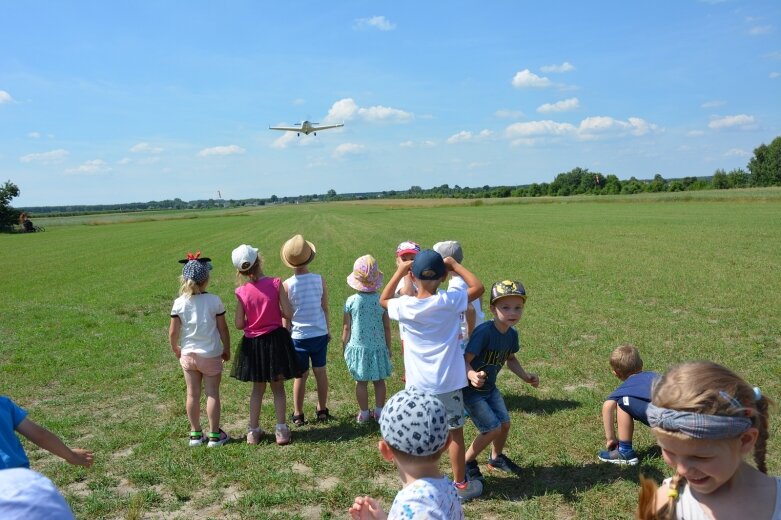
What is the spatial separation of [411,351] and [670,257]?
53.1ft

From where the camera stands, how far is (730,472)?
6.09ft

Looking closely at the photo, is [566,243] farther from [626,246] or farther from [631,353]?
[631,353]

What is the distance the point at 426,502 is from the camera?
225cm

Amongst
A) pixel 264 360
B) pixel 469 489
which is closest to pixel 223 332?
pixel 264 360

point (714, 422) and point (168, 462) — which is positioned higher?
point (714, 422)

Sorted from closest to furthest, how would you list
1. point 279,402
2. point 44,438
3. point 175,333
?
point 44,438
point 175,333
point 279,402

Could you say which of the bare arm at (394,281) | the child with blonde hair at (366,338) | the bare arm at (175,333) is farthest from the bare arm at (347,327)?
the bare arm at (175,333)

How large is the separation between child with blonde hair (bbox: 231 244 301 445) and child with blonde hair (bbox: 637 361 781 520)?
4010 mm

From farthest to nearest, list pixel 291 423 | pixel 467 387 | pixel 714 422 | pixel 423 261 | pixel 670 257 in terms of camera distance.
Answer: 1. pixel 670 257
2. pixel 291 423
3. pixel 467 387
4. pixel 423 261
5. pixel 714 422

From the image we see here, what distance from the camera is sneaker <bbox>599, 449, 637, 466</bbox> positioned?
15.3ft

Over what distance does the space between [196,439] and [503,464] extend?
120 inches

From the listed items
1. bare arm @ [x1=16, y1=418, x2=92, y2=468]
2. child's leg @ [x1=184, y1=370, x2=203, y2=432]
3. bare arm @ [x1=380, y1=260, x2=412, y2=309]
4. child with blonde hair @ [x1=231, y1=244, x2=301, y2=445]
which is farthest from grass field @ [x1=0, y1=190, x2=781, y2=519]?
bare arm @ [x1=380, y1=260, x2=412, y2=309]

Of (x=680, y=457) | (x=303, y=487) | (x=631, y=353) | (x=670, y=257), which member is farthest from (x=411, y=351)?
(x=670, y=257)

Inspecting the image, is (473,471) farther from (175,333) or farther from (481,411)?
(175,333)
